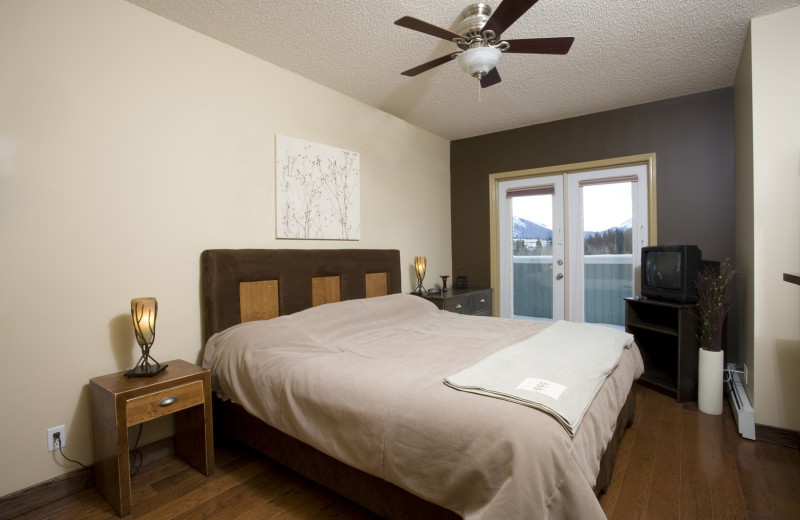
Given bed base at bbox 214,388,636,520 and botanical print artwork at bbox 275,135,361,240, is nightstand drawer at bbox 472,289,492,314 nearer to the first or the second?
botanical print artwork at bbox 275,135,361,240

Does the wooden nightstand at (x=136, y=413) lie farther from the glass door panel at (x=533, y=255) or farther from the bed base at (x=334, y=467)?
the glass door panel at (x=533, y=255)

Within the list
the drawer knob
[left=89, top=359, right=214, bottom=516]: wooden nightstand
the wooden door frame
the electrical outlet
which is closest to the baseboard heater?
the wooden door frame

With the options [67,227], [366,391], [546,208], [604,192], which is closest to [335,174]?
[67,227]

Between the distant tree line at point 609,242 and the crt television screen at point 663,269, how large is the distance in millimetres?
606

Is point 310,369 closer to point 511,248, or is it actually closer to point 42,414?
point 42,414

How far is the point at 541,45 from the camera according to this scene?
6.52 feet

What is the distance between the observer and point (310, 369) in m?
1.80

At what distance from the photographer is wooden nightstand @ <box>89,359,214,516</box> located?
170 cm

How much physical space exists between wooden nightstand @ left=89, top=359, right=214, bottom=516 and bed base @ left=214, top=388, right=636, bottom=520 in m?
0.18

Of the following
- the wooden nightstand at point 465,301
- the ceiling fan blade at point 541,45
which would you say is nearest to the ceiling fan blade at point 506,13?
the ceiling fan blade at point 541,45

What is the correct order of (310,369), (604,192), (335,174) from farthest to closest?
(604,192) → (335,174) → (310,369)

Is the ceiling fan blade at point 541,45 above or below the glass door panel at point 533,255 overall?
above

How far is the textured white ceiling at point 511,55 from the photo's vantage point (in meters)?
2.20

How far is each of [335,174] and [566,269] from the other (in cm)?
268
